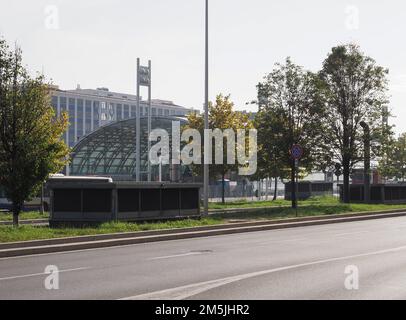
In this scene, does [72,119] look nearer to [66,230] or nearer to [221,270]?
[66,230]

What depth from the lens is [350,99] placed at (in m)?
41.2

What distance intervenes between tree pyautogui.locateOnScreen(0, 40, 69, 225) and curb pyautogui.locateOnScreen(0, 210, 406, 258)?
5.08m

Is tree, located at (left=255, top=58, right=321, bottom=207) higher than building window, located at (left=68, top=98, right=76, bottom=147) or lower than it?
lower

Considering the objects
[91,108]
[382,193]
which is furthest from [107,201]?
[91,108]

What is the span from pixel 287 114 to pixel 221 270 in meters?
26.0

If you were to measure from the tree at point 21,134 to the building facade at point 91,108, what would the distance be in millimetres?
125324

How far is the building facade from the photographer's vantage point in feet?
516

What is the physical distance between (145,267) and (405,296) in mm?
5598

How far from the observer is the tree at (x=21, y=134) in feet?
73.5

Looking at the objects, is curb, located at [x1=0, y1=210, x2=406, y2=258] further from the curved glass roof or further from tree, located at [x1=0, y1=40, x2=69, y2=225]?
the curved glass roof

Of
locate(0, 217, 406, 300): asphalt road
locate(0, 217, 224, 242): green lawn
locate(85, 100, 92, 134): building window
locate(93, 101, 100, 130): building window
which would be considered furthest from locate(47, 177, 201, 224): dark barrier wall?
locate(93, 101, 100, 130): building window

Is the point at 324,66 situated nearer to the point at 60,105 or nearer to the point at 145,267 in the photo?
the point at 145,267

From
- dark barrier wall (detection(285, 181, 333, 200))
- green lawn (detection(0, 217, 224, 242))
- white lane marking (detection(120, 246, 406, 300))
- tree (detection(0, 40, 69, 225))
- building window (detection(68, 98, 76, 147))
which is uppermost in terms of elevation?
building window (detection(68, 98, 76, 147))
